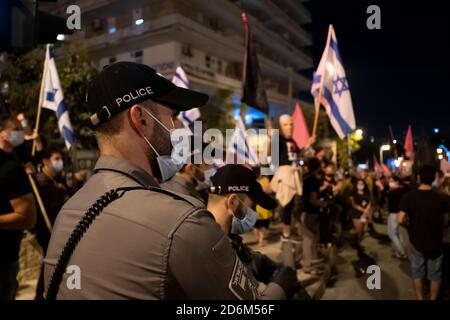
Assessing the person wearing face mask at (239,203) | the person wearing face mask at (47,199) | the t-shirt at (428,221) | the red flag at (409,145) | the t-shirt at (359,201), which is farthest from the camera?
the t-shirt at (359,201)

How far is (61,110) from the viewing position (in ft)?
21.8

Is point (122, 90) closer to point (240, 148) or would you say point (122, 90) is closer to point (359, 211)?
point (240, 148)

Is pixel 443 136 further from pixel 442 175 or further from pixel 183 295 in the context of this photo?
pixel 183 295

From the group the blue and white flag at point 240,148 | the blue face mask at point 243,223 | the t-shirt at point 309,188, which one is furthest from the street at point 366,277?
the blue face mask at point 243,223

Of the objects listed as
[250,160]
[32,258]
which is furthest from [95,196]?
[250,160]

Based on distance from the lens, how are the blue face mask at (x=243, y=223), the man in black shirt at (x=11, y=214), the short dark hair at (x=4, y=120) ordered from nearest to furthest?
the blue face mask at (x=243, y=223) < the man in black shirt at (x=11, y=214) < the short dark hair at (x=4, y=120)

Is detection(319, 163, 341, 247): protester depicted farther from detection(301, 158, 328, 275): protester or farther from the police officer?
the police officer

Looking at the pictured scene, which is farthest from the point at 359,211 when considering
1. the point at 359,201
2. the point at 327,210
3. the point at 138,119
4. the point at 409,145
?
the point at 138,119

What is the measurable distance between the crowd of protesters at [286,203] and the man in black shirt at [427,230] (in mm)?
13

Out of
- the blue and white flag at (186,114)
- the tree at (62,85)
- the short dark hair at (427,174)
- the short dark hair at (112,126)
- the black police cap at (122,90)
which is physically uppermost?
the tree at (62,85)

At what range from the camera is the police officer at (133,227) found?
3.89 feet

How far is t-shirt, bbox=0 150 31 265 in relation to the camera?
3070 mm

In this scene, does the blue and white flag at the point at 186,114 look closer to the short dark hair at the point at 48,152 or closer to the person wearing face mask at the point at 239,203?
the short dark hair at the point at 48,152

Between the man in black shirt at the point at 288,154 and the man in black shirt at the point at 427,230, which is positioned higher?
the man in black shirt at the point at 288,154
